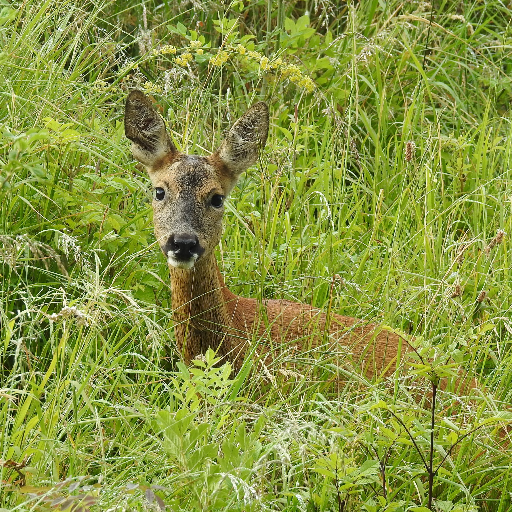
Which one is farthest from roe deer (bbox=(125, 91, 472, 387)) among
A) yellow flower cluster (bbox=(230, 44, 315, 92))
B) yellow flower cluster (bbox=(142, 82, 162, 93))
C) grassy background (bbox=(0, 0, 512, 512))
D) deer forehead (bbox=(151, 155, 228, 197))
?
yellow flower cluster (bbox=(142, 82, 162, 93))

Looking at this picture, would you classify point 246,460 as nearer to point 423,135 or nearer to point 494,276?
point 494,276

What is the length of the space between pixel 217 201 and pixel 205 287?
0.39 m

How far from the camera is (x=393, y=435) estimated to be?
274 centimetres

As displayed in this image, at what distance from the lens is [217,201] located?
422 centimetres

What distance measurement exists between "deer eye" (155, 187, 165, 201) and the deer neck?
0.31m

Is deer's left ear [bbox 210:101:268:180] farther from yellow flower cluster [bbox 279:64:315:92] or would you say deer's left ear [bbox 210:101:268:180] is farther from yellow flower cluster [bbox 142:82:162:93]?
yellow flower cluster [bbox 142:82:162:93]

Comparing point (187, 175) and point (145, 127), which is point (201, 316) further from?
point (145, 127)

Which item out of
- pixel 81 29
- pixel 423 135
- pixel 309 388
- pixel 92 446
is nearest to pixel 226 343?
pixel 309 388

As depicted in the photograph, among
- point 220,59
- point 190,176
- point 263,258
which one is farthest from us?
point 220,59

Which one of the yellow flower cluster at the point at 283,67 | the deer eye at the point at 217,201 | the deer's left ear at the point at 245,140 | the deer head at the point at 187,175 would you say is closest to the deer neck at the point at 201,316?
the deer head at the point at 187,175

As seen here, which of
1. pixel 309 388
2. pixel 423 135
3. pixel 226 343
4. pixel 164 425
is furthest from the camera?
pixel 423 135

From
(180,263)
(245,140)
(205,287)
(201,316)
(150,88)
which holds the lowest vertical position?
(201,316)

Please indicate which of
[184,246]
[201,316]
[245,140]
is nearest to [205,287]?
[201,316]

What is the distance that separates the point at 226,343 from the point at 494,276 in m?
1.25
